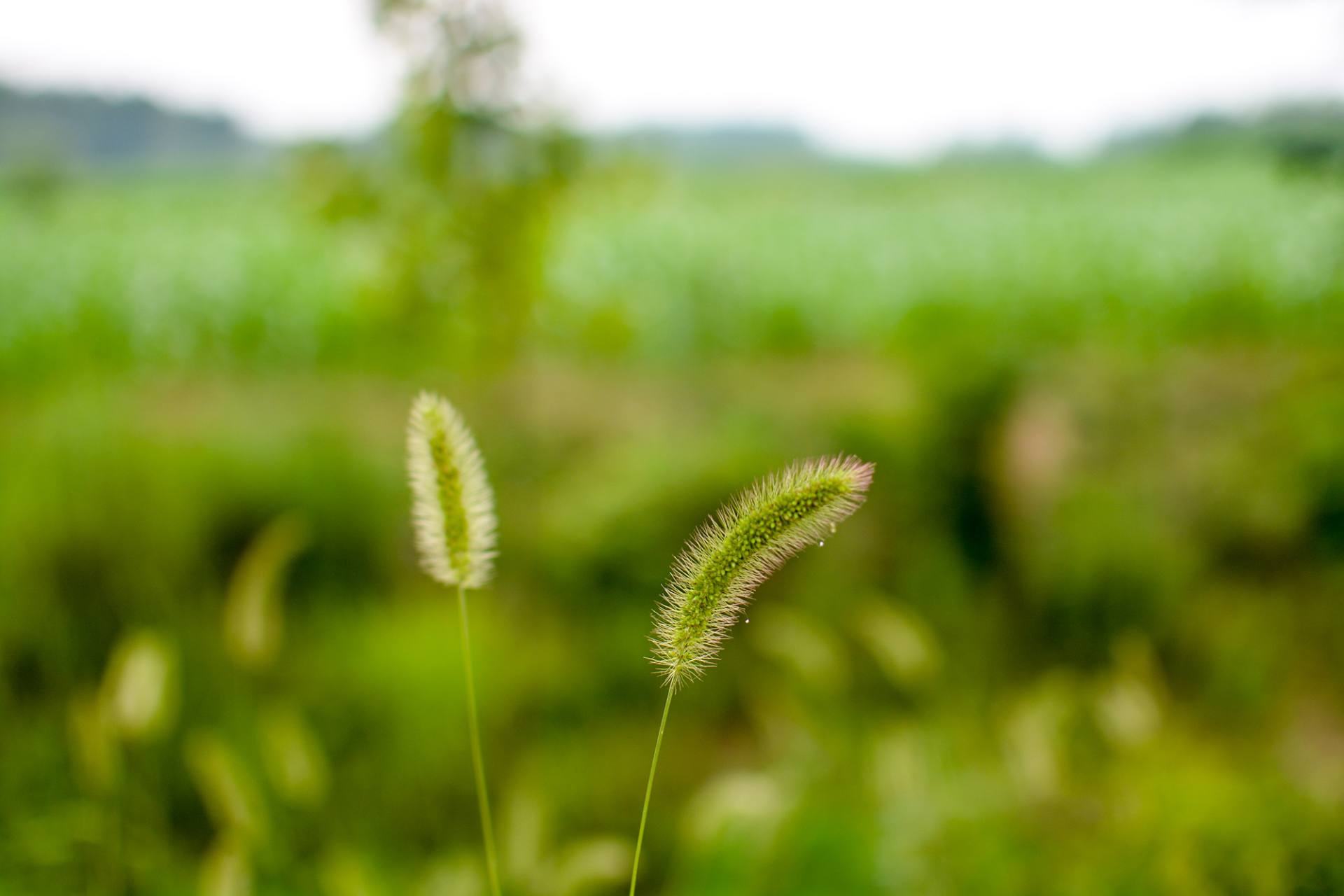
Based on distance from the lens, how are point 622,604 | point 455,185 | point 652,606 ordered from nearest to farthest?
1. point 455,185
2. point 652,606
3. point 622,604

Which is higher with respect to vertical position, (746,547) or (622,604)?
(746,547)

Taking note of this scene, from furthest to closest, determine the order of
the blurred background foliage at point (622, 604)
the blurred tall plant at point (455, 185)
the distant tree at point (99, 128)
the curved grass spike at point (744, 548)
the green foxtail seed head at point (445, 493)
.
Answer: the distant tree at point (99, 128)
the blurred tall plant at point (455, 185)
the blurred background foliage at point (622, 604)
the green foxtail seed head at point (445, 493)
the curved grass spike at point (744, 548)

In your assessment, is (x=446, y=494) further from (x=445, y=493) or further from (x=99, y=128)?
(x=99, y=128)

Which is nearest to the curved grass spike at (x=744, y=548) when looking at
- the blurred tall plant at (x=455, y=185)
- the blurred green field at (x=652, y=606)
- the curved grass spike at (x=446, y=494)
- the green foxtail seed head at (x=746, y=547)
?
the green foxtail seed head at (x=746, y=547)

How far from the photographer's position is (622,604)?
14.7 ft

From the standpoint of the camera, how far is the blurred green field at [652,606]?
2.61 meters

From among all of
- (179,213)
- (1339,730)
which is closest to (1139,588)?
(1339,730)

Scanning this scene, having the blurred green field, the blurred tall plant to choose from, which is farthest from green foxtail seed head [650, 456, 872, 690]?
the blurred tall plant

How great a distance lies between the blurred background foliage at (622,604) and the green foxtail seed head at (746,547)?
4.31ft

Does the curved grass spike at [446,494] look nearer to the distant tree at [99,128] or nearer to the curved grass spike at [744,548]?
the curved grass spike at [744,548]

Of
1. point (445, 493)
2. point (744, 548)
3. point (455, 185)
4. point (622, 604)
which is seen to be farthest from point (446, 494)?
point (622, 604)

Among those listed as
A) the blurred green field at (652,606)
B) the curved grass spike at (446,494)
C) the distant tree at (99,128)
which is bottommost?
the blurred green field at (652,606)

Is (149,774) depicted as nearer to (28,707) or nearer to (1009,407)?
(28,707)

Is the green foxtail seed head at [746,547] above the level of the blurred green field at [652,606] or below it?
above
